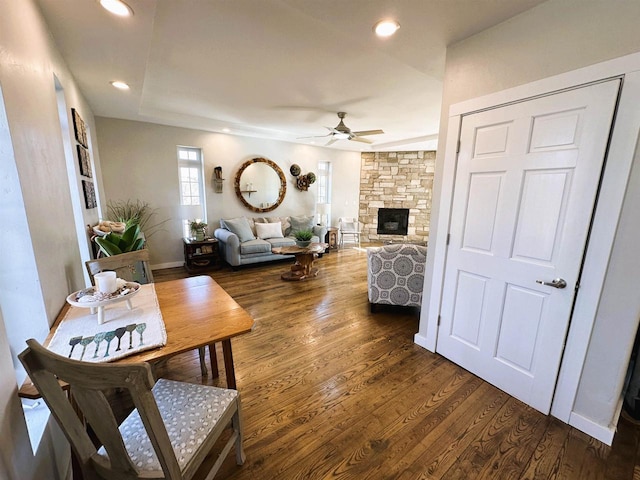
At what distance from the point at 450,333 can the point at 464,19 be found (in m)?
2.28

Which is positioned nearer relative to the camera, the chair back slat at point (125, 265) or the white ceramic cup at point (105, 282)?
the white ceramic cup at point (105, 282)

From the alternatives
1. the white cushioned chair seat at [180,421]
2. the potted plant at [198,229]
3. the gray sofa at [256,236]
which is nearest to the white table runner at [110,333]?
the white cushioned chair seat at [180,421]

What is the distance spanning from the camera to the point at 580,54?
143 centimetres

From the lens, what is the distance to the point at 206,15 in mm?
1784

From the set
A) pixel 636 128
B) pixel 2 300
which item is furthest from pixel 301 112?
pixel 2 300

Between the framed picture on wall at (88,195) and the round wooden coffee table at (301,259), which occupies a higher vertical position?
the framed picture on wall at (88,195)

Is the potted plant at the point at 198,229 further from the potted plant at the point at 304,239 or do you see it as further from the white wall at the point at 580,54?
→ the white wall at the point at 580,54

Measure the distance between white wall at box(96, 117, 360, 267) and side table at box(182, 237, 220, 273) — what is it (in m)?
0.47

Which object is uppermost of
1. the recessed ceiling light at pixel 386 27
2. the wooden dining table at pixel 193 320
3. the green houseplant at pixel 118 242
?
the recessed ceiling light at pixel 386 27

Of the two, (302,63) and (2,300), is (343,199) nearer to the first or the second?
(302,63)

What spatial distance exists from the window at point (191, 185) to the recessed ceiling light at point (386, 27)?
4.03m

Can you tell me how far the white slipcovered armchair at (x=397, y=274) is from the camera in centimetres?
287

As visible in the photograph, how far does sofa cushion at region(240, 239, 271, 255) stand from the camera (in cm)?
457

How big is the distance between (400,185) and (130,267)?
645 cm
